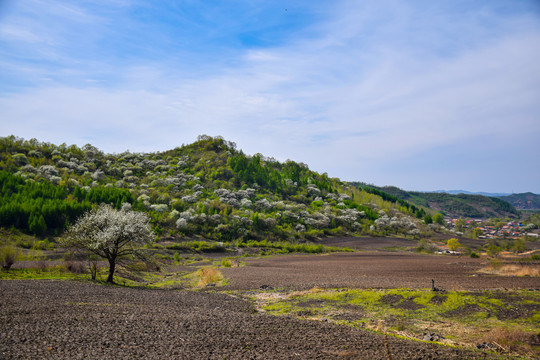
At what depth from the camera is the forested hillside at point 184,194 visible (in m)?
86.1

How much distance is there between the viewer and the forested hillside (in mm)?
86062

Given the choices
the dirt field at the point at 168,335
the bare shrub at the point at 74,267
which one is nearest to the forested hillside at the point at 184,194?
the bare shrub at the point at 74,267

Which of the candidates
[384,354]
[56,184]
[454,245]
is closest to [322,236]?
[454,245]

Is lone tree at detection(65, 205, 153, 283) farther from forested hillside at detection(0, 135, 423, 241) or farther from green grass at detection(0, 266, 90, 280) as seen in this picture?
forested hillside at detection(0, 135, 423, 241)

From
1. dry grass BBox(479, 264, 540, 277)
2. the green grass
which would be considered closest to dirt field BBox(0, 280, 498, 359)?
the green grass

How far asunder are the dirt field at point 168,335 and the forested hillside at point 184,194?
70803mm

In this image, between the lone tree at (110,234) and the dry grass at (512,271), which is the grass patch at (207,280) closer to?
the lone tree at (110,234)

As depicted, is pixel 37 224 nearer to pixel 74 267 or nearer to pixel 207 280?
pixel 74 267

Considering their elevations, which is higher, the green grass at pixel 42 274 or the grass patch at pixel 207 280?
the green grass at pixel 42 274

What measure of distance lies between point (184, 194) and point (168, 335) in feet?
369

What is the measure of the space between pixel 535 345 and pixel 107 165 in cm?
15753

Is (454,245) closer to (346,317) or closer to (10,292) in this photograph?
(346,317)

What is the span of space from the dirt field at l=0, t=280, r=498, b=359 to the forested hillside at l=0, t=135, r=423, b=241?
70.8 m

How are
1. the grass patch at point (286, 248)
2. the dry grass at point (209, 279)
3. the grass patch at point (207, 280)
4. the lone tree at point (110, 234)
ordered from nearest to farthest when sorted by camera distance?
the lone tree at point (110, 234) < the grass patch at point (207, 280) < the dry grass at point (209, 279) < the grass patch at point (286, 248)
